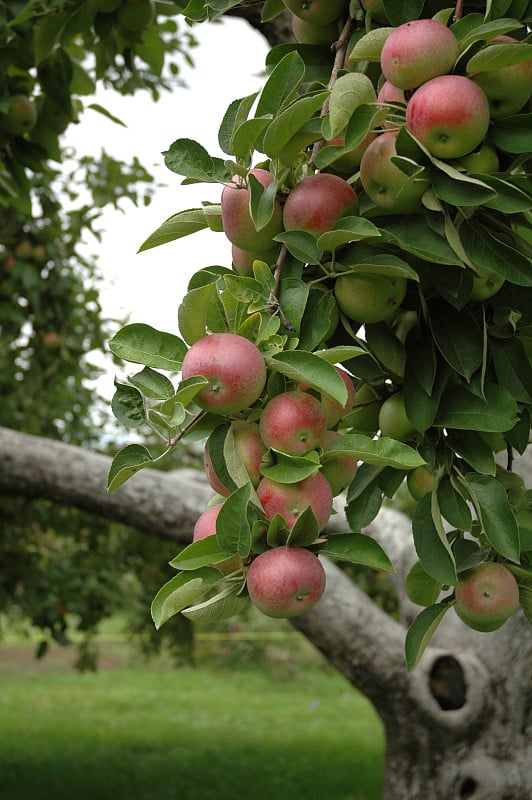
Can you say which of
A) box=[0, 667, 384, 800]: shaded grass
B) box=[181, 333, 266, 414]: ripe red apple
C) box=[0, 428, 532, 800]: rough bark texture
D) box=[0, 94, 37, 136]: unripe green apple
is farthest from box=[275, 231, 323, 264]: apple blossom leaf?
box=[0, 667, 384, 800]: shaded grass

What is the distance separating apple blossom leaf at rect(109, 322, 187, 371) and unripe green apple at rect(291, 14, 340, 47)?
1.52 ft

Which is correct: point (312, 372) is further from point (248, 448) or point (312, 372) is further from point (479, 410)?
point (479, 410)

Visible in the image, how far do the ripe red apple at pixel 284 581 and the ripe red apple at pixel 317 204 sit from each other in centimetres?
30

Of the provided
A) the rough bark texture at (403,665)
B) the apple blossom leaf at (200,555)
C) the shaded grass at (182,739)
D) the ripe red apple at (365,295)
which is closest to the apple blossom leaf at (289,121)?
the ripe red apple at (365,295)

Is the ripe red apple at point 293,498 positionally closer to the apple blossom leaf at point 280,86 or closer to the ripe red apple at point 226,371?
the ripe red apple at point 226,371

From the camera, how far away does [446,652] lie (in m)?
2.58

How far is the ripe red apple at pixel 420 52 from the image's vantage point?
79 cm

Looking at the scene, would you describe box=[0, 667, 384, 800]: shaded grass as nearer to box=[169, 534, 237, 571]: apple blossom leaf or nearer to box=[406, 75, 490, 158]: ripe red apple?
box=[169, 534, 237, 571]: apple blossom leaf

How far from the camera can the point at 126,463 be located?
2.49 ft

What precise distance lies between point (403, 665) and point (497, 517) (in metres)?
1.86

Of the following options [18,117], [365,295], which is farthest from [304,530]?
[18,117]

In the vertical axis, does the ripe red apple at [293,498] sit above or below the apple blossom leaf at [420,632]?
above

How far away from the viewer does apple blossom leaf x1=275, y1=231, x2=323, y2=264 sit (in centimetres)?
81

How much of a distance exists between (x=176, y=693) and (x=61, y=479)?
6.45m
